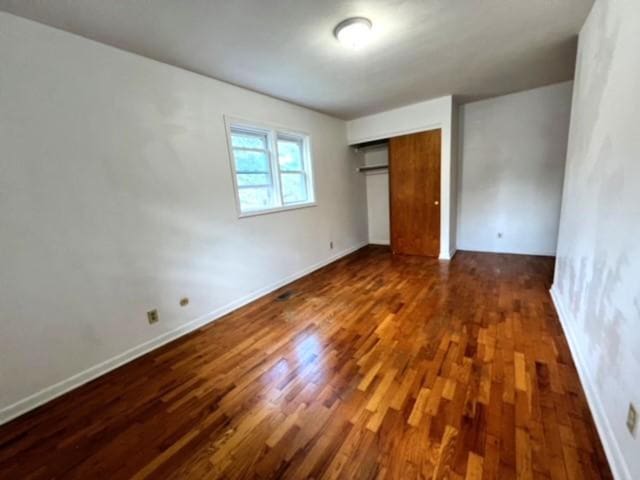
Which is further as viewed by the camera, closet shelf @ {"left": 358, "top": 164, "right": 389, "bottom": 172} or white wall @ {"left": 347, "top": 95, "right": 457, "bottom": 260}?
closet shelf @ {"left": 358, "top": 164, "right": 389, "bottom": 172}

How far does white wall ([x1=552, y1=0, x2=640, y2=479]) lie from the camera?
1.15 meters

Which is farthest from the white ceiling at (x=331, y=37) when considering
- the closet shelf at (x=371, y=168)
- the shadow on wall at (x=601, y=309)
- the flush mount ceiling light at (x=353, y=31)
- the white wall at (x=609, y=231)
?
the closet shelf at (x=371, y=168)

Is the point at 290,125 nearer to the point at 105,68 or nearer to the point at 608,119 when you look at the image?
the point at 105,68

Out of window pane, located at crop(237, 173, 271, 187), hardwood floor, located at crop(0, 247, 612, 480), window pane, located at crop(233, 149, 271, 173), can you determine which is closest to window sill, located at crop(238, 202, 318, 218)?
window pane, located at crop(237, 173, 271, 187)

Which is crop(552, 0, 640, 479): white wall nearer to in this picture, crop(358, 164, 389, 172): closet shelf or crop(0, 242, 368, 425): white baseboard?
crop(0, 242, 368, 425): white baseboard

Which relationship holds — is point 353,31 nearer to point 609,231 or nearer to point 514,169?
point 609,231

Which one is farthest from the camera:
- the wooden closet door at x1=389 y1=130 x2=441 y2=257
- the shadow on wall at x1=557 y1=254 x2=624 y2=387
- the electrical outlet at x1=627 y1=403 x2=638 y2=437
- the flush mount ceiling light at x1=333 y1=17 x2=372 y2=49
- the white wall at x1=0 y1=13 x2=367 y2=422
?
the wooden closet door at x1=389 y1=130 x2=441 y2=257

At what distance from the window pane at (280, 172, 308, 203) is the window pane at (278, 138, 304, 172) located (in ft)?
0.36

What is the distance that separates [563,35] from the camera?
2387 mm

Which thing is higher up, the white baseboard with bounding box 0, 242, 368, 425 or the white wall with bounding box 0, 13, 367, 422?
→ the white wall with bounding box 0, 13, 367, 422

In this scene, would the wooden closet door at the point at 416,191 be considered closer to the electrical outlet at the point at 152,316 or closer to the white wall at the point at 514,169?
the white wall at the point at 514,169

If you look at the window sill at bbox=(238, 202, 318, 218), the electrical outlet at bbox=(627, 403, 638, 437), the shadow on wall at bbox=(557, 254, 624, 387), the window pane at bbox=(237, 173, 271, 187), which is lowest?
the electrical outlet at bbox=(627, 403, 638, 437)

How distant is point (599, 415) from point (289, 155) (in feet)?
12.6

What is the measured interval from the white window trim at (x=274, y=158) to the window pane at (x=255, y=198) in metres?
0.10
